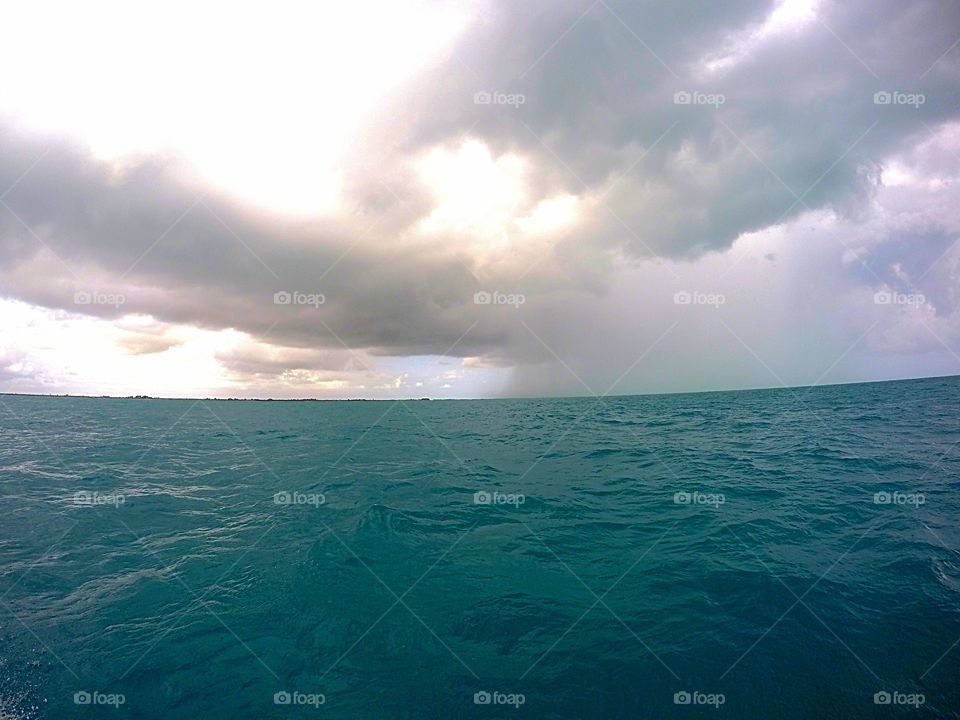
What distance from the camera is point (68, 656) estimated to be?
7.78m

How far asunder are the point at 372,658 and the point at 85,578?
9.09 m

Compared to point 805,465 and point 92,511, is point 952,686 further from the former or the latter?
point 92,511

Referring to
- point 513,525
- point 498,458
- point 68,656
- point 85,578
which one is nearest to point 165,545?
point 85,578
